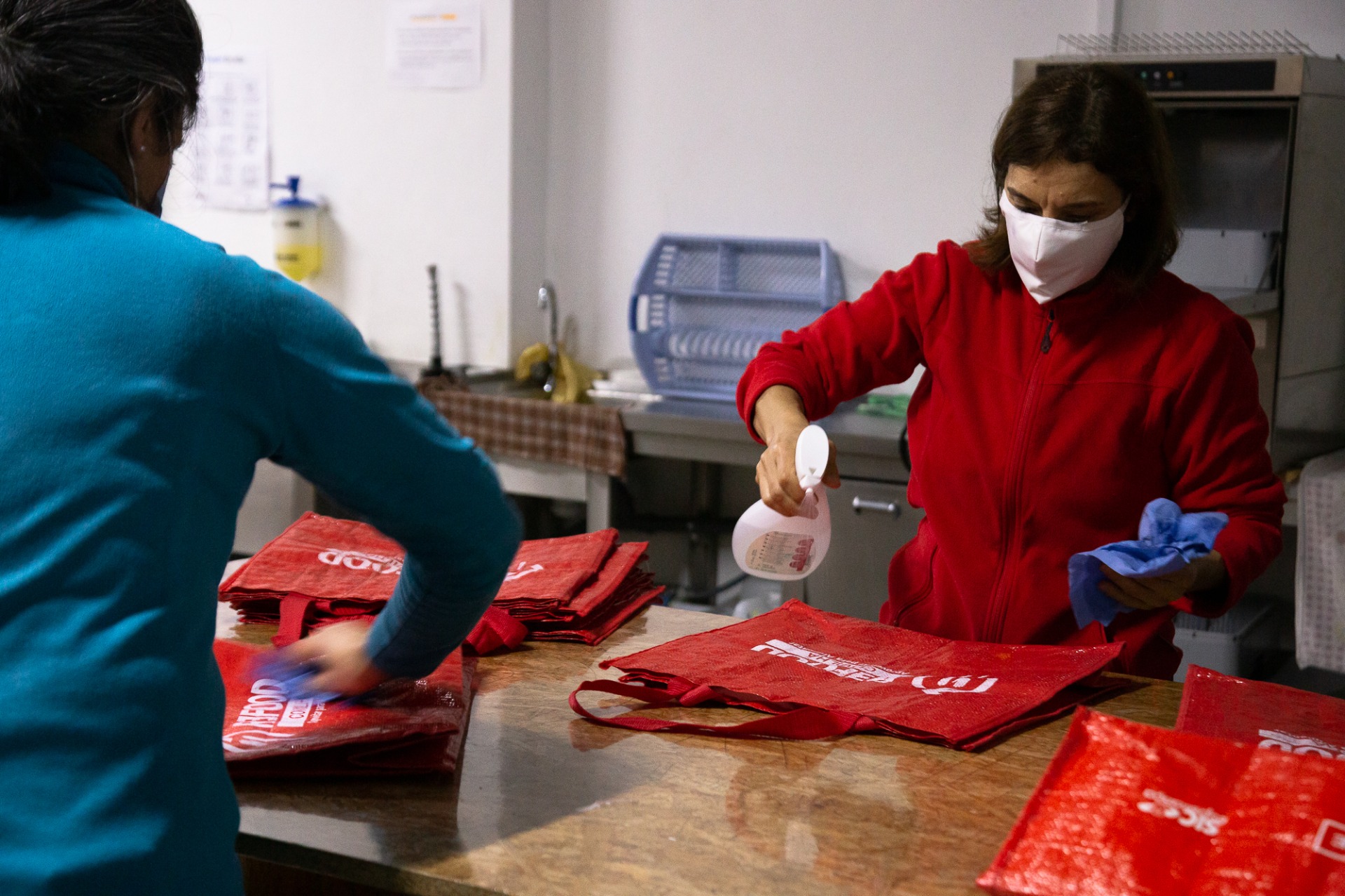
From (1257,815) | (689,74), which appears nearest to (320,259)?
(689,74)

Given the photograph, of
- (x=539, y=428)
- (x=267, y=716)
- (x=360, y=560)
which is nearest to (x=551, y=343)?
(x=539, y=428)

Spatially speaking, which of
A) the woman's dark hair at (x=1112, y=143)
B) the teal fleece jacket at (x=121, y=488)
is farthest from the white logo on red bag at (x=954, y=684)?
the teal fleece jacket at (x=121, y=488)

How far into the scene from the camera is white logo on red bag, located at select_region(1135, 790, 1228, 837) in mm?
903

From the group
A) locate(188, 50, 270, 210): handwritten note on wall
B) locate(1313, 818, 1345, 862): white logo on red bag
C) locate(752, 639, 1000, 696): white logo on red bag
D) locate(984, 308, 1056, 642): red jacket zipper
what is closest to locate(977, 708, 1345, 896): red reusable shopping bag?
locate(1313, 818, 1345, 862): white logo on red bag

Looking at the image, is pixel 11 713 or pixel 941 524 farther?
pixel 941 524

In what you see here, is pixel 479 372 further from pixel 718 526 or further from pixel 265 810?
pixel 265 810

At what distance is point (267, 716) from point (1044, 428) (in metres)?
0.97

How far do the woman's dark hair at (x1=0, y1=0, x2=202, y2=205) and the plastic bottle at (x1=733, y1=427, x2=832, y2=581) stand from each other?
775 mm

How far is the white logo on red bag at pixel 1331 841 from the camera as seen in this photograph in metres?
0.86

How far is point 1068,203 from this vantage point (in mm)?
1491

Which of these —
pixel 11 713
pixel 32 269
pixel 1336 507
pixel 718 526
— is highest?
pixel 32 269

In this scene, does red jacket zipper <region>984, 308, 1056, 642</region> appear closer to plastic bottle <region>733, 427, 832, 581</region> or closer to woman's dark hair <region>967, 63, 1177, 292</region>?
woman's dark hair <region>967, 63, 1177, 292</region>

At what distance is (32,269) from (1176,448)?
4.12ft

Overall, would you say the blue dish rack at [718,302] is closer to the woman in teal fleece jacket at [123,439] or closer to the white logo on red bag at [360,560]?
the white logo on red bag at [360,560]
